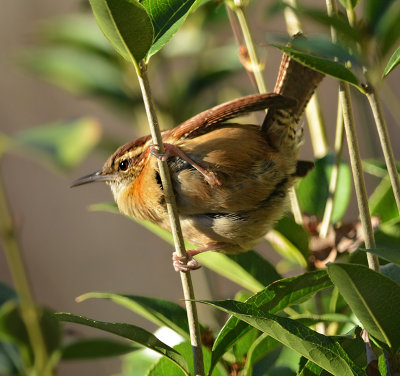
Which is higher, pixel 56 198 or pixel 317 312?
Result: pixel 56 198

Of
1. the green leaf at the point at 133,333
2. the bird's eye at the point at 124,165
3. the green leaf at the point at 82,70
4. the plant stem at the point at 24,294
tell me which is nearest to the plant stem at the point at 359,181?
the green leaf at the point at 133,333

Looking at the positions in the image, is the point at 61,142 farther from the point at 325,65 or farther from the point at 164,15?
the point at 325,65

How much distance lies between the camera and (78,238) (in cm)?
604

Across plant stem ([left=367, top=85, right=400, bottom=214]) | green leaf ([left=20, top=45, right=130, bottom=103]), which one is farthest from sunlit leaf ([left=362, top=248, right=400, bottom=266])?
green leaf ([left=20, top=45, right=130, bottom=103])

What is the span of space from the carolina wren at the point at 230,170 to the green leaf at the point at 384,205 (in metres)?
0.26

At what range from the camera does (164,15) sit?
1.21 m

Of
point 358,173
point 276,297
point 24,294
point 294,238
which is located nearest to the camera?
point 358,173

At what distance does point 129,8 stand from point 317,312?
983 millimetres

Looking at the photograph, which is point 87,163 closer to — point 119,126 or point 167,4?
point 119,126

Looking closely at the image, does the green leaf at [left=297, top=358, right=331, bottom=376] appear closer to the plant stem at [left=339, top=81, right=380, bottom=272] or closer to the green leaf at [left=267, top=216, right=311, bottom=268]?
the plant stem at [left=339, top=81, right=380, bottom=272]

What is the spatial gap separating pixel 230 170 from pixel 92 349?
0.59m

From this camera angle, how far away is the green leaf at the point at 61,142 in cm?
168

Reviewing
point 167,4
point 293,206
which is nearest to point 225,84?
point 293,206

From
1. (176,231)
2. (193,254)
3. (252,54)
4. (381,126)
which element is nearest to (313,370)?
(176,231)
